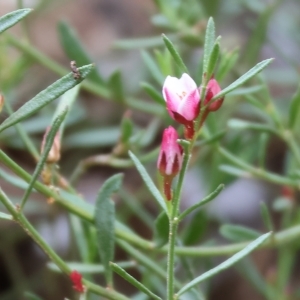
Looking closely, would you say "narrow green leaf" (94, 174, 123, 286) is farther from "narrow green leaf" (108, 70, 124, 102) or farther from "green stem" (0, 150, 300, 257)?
"narrow green leaf" (108, 70, 124, 102)

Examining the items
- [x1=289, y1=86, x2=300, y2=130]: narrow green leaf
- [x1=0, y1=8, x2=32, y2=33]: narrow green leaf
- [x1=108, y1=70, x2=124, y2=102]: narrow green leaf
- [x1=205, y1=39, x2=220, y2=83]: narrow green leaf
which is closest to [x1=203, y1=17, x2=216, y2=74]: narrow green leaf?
[x1=205, y1=39, x2=220, y2=83]: narrow green leaf

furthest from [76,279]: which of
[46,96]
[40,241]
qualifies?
[46,96]

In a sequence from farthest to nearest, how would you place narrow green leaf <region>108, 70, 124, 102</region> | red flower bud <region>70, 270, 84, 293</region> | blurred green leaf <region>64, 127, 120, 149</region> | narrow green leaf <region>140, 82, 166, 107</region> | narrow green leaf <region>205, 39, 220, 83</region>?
blurred green leaf <region>64, 127, 120, 149</region> < narrow green leaf <region>108, 70, 124, 102</region> < narrow green leaf <region>140, 82, 166, 107</region> < red flower bud <region>70, 270, 84, 293</region> < narrow green leaf <region>205, 39, 220, 83</region>

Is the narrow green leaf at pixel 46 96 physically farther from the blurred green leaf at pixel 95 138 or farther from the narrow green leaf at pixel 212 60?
the blurred green leaf at pixel 95 138

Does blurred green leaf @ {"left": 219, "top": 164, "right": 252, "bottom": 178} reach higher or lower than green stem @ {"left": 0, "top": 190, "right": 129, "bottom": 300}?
lower

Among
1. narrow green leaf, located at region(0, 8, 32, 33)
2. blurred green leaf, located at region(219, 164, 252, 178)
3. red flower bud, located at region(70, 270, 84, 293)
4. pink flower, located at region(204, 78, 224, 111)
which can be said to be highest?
narrow green leaf, located at region(0, 8, 32, 33)
